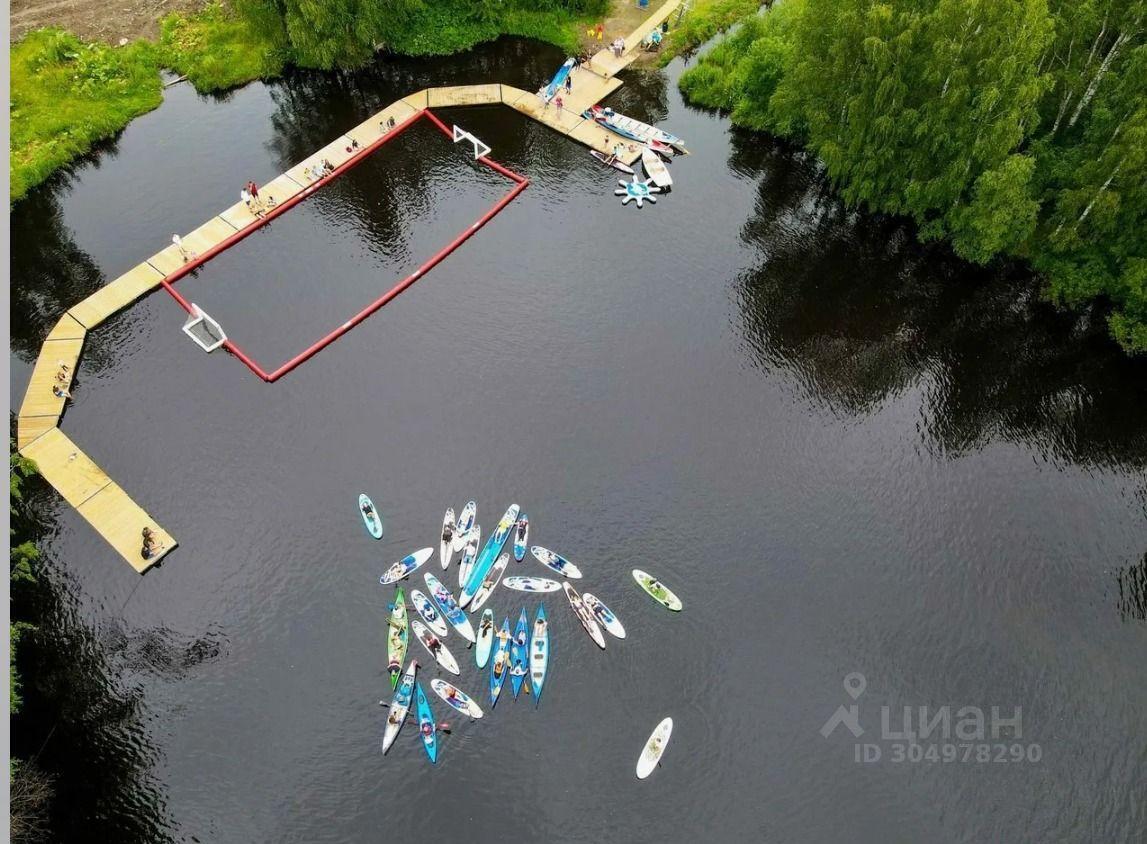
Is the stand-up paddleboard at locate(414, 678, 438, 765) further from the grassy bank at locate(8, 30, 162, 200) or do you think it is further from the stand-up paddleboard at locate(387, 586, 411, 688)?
the grassy bank at locate(8, 30, 162, 200)

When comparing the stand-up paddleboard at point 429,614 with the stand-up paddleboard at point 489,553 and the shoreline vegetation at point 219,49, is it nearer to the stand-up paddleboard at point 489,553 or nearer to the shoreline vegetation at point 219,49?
the stand-up paddleboard at point 489,553

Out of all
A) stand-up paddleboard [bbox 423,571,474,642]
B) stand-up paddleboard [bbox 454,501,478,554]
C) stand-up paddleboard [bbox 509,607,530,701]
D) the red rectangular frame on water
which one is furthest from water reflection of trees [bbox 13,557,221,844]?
the red rectangular frame on water

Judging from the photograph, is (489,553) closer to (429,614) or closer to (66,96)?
(429,614)

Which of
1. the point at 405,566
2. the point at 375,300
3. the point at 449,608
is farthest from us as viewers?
the point at 375,300

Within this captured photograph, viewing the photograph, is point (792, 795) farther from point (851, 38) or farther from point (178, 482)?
point (851, 38)

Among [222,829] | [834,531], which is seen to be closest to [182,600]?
[222,829]

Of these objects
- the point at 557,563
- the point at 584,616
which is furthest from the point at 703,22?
the point at 584,616

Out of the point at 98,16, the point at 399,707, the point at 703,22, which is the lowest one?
the point at 399,707
